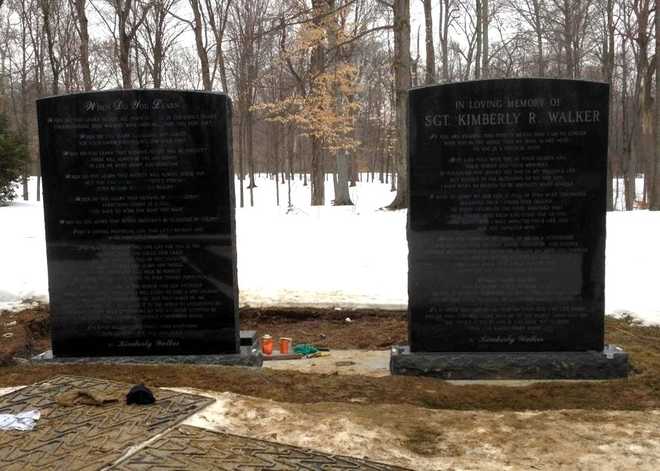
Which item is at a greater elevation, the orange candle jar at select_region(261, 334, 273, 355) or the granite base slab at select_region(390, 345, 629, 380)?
the granite base slab at select_region(390, 345, 629, 380)

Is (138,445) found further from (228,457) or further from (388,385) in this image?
(388,385)

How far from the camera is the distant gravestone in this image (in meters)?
5.20

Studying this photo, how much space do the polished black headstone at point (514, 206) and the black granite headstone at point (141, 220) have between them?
1.75 metres

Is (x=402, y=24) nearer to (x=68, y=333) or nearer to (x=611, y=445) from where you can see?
(x=68, y=333)

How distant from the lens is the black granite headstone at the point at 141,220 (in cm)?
550

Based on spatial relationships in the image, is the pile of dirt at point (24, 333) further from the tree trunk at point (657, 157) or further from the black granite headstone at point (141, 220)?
the tree trunk at point (657, 157)

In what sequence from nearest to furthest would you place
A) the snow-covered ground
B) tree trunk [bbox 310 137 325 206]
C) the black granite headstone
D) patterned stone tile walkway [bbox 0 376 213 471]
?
patterned stone tile walkway [bbox 0 376 213 471], the black granite headstone, the snow-covered ground, tree trunk [bbox 310 137 325 206]

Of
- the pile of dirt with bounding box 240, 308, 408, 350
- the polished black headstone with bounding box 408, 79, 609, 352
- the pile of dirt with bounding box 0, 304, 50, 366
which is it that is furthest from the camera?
the pile of dirt with bounding box 240, 308, 408, 350

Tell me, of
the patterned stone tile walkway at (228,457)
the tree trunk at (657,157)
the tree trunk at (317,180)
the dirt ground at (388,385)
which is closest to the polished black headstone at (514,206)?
the dirt ground at (388,385)

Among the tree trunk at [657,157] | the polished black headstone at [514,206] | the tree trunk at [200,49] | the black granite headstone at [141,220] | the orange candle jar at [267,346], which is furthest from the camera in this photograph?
the tree trunk at [200,49]

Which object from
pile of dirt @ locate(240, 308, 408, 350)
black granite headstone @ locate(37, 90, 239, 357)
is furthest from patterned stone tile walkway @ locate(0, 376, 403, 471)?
pile of dirt @ locate(240, 308, 408, 350)

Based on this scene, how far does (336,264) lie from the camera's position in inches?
398

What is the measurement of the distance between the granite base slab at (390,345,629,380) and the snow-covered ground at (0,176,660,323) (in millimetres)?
2133
